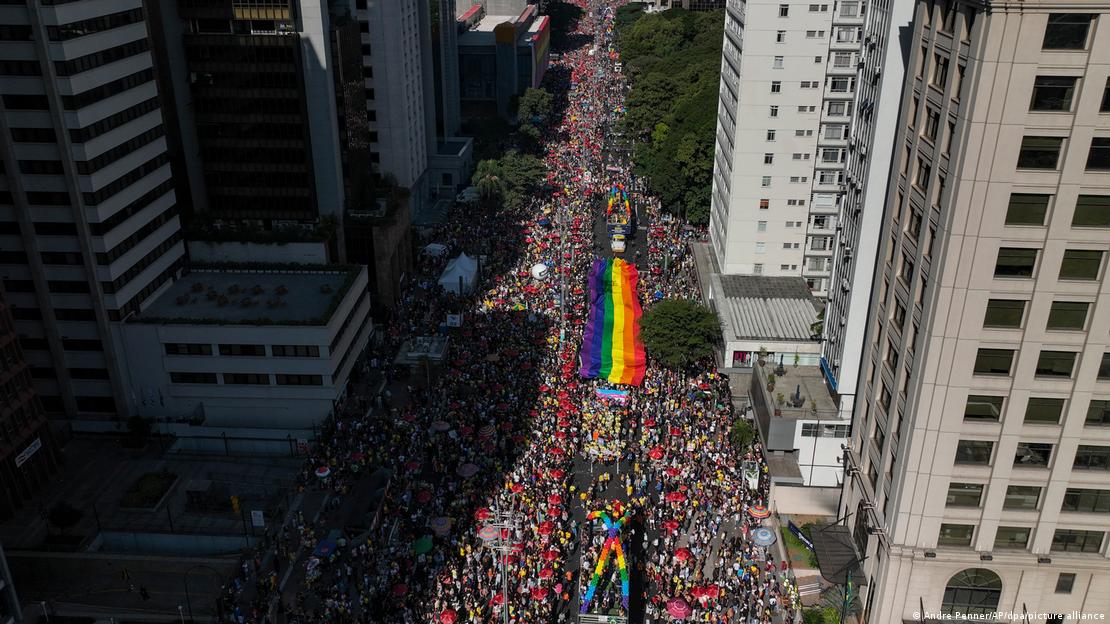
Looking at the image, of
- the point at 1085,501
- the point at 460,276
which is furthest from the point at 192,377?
the point at 1085,501

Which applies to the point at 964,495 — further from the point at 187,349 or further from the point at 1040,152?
the point at 187,349

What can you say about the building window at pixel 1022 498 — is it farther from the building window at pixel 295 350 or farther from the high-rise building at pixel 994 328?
the building window at pixel 295 350

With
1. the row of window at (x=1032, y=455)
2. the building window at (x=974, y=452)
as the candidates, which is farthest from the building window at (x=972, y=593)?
the row of window at (x=1032, y=455)

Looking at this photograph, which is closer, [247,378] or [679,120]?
[247,378]

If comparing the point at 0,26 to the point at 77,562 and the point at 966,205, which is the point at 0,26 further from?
the point at 966,205

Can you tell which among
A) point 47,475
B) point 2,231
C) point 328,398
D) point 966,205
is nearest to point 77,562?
point 47,475

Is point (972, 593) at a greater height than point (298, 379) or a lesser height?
greater
